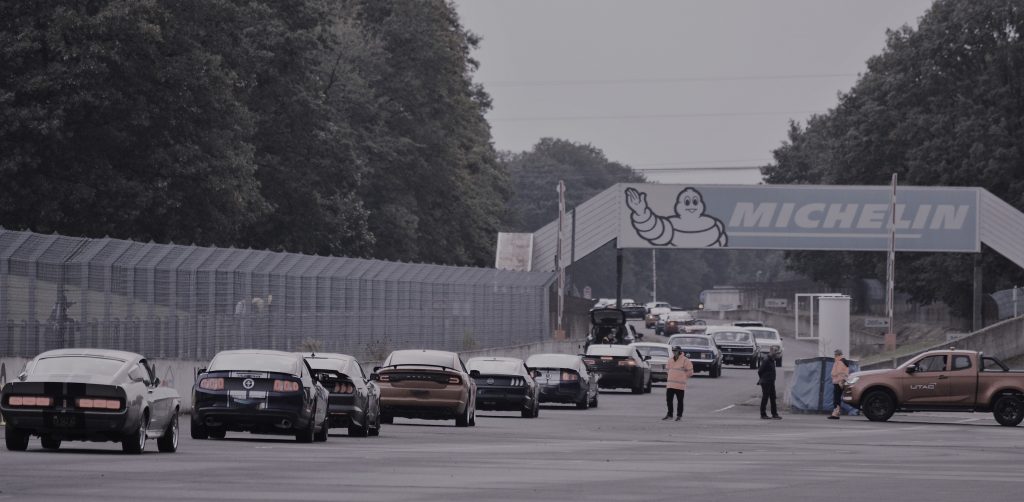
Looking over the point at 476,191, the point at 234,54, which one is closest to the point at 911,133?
the point at 476,191

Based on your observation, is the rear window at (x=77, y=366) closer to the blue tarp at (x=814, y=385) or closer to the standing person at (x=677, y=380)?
the standing person at (x=677, y=380)

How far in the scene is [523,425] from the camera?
3378cm

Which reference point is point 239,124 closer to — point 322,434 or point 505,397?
point 505,397

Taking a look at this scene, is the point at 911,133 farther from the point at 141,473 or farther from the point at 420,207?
the point at 141,473

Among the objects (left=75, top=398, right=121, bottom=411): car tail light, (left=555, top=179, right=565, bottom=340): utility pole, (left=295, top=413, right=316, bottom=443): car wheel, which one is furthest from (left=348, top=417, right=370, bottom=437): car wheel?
(left=555, top=179, right=565, bottom=340): utility pole

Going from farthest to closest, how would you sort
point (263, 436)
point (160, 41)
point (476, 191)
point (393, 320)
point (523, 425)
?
1. point (476, 191)
2. point (160, 41)
3. point (393, 320)
4. point (523, 425)
5. point (263, 436)

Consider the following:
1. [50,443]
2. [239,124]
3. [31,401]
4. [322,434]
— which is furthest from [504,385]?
[239,124]

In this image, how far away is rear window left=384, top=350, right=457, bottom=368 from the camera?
32.1m

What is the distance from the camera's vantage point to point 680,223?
6894 centimetres

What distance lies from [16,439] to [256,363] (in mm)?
4042

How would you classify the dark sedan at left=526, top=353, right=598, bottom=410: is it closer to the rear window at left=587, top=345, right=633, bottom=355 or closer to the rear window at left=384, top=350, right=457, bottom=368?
the rear window at left=587, top=345, right=633, bottom=355

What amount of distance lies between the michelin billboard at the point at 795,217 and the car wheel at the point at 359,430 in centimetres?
4092

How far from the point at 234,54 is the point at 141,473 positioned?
4521 cm

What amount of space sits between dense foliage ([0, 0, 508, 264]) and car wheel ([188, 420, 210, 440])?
1087 inches
